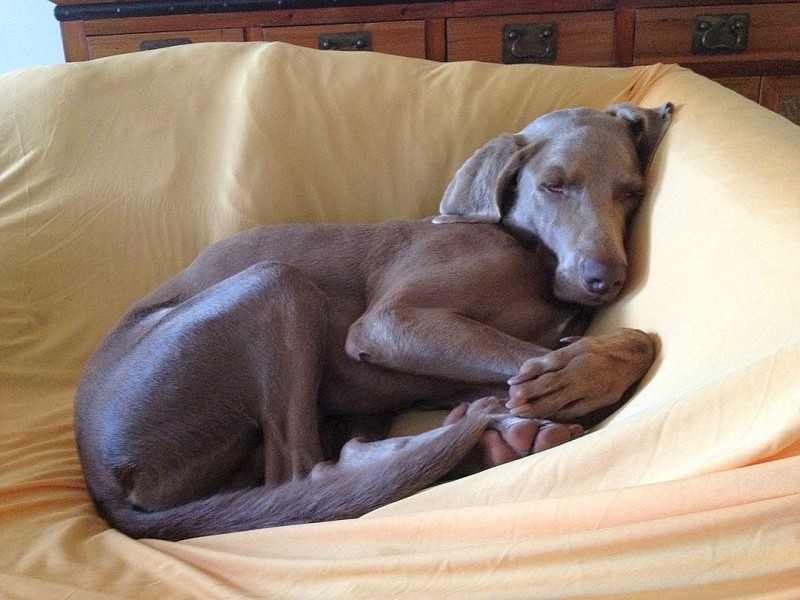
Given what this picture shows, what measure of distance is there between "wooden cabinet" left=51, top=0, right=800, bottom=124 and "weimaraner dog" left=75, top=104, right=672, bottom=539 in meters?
0.97

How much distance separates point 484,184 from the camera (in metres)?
1.65

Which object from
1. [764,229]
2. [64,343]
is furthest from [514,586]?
[64,343]

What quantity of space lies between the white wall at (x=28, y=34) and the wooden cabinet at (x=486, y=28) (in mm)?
1126

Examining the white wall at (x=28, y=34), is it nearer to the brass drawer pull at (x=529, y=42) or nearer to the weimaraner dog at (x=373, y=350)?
the brass drawer pull at (x=529, y=42)

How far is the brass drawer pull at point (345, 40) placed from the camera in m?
2.58

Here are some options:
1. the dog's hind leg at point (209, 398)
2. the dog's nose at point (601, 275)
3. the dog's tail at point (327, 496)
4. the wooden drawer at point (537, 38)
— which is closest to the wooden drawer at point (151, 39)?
the wooden drawer at point (537, 38)

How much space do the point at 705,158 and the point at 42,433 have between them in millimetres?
1401

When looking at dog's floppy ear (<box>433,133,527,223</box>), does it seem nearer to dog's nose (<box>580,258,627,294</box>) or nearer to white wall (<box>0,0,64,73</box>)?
dog's nose (<box>580,258,627,294</box>)

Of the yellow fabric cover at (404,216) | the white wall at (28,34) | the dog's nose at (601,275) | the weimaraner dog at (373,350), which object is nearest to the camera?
the yellow fabric cover at (404,216)

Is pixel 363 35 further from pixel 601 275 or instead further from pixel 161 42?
pixel 601 275

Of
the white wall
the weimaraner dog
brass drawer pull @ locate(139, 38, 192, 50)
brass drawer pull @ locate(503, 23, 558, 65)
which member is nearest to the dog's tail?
the weimaraner dog

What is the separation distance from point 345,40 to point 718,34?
1.31 metres

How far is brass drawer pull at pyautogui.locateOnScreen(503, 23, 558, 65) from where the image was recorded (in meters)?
2.55

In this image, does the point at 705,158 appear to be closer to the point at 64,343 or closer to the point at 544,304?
the point at 544,304
